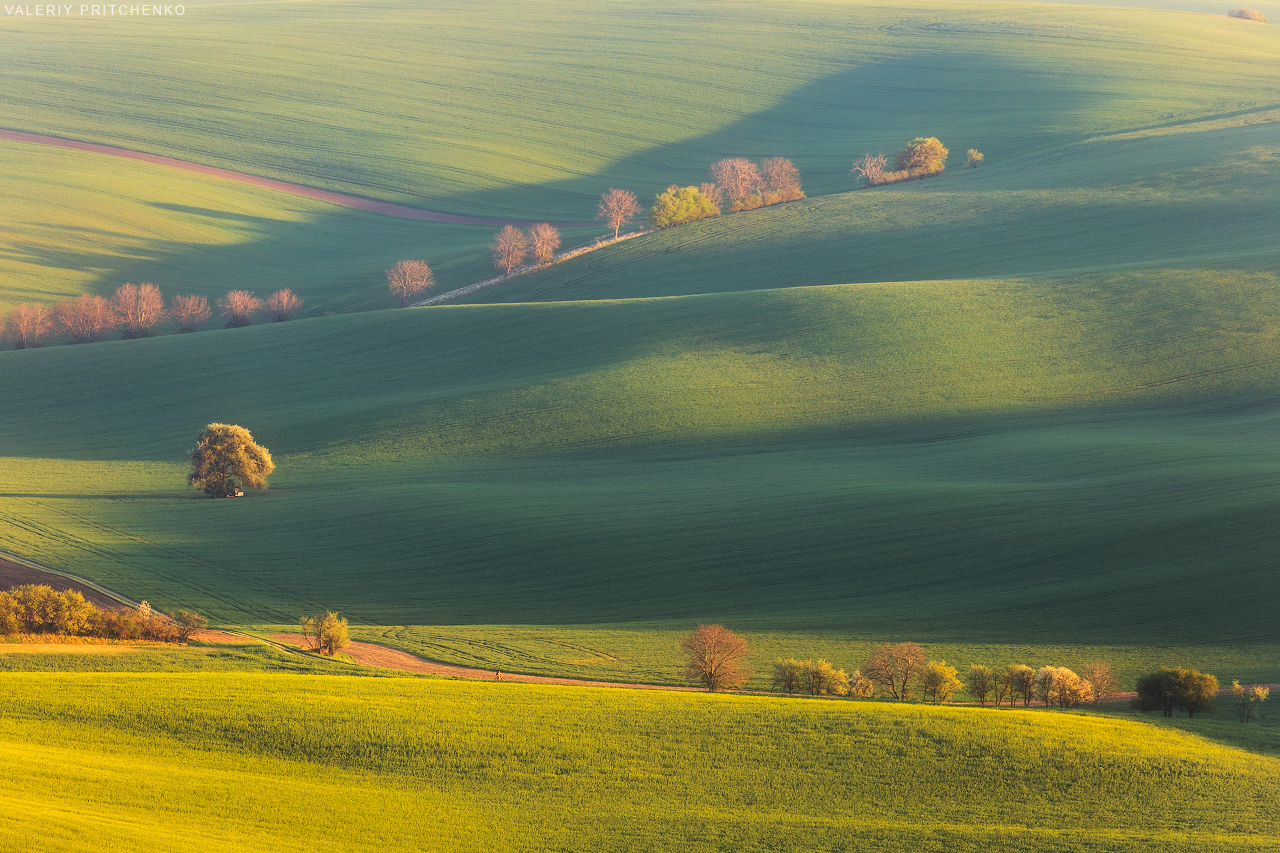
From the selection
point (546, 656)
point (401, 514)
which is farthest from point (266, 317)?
point (546, 656)

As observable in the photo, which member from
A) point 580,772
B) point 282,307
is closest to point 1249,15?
point 282,307

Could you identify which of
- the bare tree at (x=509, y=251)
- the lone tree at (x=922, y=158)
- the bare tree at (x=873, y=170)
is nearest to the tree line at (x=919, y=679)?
the bare tree at (x=509, y=251)

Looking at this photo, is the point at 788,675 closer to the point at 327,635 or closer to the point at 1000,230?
the point at 327,635

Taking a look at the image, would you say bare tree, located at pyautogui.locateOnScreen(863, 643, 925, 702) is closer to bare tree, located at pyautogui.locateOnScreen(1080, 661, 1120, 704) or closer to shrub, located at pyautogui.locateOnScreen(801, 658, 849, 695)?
shrub, located at pyautogui.locateOnScreen(801, 658, 849, 695)

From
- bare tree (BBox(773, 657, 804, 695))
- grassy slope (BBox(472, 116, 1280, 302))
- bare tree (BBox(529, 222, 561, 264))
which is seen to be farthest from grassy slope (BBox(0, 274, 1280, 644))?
bare tree (BBox(529, 222, 561, 264))

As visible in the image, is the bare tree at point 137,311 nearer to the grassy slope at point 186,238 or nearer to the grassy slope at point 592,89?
the grassy slope at point 186,238

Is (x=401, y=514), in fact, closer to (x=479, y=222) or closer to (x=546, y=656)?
(x=546, y=656)
